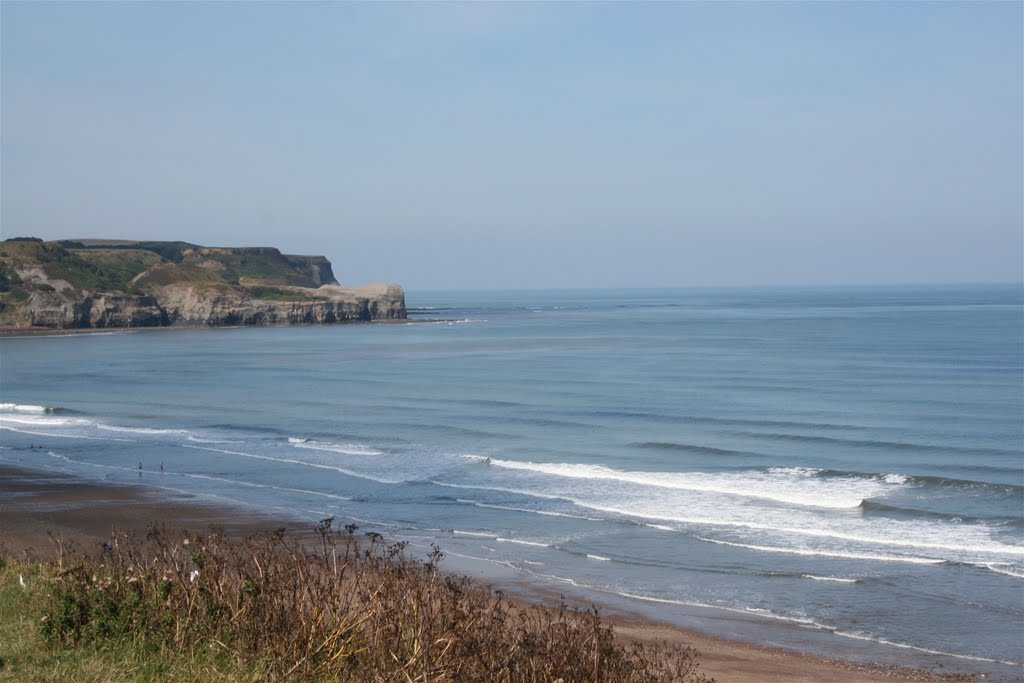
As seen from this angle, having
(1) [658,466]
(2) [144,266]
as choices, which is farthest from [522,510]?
(2) [144,266]

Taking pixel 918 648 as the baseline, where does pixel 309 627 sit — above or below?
above

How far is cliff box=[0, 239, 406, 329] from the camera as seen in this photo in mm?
112375

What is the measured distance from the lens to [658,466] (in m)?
27.8

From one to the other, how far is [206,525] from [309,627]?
1333 cm

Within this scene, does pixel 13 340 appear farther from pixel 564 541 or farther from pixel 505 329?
pixel 564 541

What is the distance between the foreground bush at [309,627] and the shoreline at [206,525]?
391 centimetres

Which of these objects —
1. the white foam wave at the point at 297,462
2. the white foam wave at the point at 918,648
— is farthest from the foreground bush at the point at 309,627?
the white foam wave at the point at 297,462

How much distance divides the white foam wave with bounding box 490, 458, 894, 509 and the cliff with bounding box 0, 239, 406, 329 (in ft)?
322

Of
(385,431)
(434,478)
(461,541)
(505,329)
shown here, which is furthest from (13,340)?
(461,541)

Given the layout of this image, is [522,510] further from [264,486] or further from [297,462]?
[297,462]

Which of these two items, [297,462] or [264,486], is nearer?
[264,486]

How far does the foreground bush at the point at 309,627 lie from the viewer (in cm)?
763

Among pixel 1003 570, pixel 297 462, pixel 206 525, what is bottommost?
pixel 297 462

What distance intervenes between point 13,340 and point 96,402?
193ft
